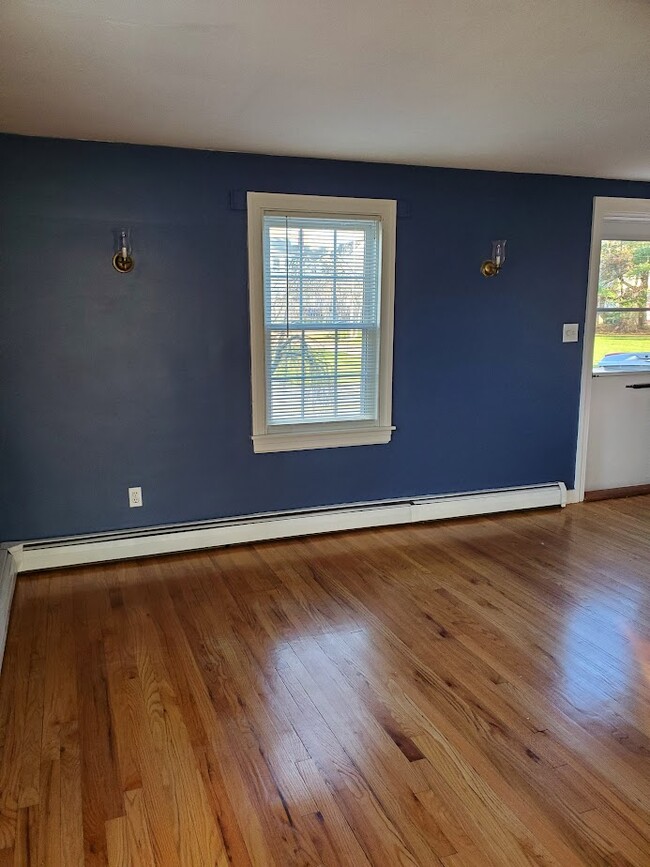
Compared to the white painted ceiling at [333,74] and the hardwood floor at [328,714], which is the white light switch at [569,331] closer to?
the white painted ceiling at [333,74]

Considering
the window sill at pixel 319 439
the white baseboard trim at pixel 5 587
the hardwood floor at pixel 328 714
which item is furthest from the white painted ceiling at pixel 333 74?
the hardwood floor at pixel 328 714

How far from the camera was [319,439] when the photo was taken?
3930mm

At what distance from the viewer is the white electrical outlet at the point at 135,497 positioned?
3.60 metres

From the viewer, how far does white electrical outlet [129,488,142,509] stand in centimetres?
360

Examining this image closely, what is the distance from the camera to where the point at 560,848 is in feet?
5.53

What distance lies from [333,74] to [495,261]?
2.10 meters

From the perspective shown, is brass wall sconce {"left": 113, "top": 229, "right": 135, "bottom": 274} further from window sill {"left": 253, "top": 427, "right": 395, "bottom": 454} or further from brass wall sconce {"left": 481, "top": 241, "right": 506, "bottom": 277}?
brass wall sconce {"left": 481, "top": 241, "right": 506, "bottom": 277}

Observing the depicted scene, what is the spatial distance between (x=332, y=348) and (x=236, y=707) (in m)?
2.24

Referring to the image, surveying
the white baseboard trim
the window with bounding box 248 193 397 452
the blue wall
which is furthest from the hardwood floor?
the window with bounding box 248 193 397 452

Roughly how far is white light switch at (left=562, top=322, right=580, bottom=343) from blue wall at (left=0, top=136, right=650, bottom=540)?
51mm

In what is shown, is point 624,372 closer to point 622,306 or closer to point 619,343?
point 619,343

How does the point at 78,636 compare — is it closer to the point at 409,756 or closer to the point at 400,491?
the point at 409,756

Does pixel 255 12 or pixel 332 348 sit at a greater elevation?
Result: pixel 255 12

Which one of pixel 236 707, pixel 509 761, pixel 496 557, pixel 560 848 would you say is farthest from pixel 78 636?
pixel 496 557
